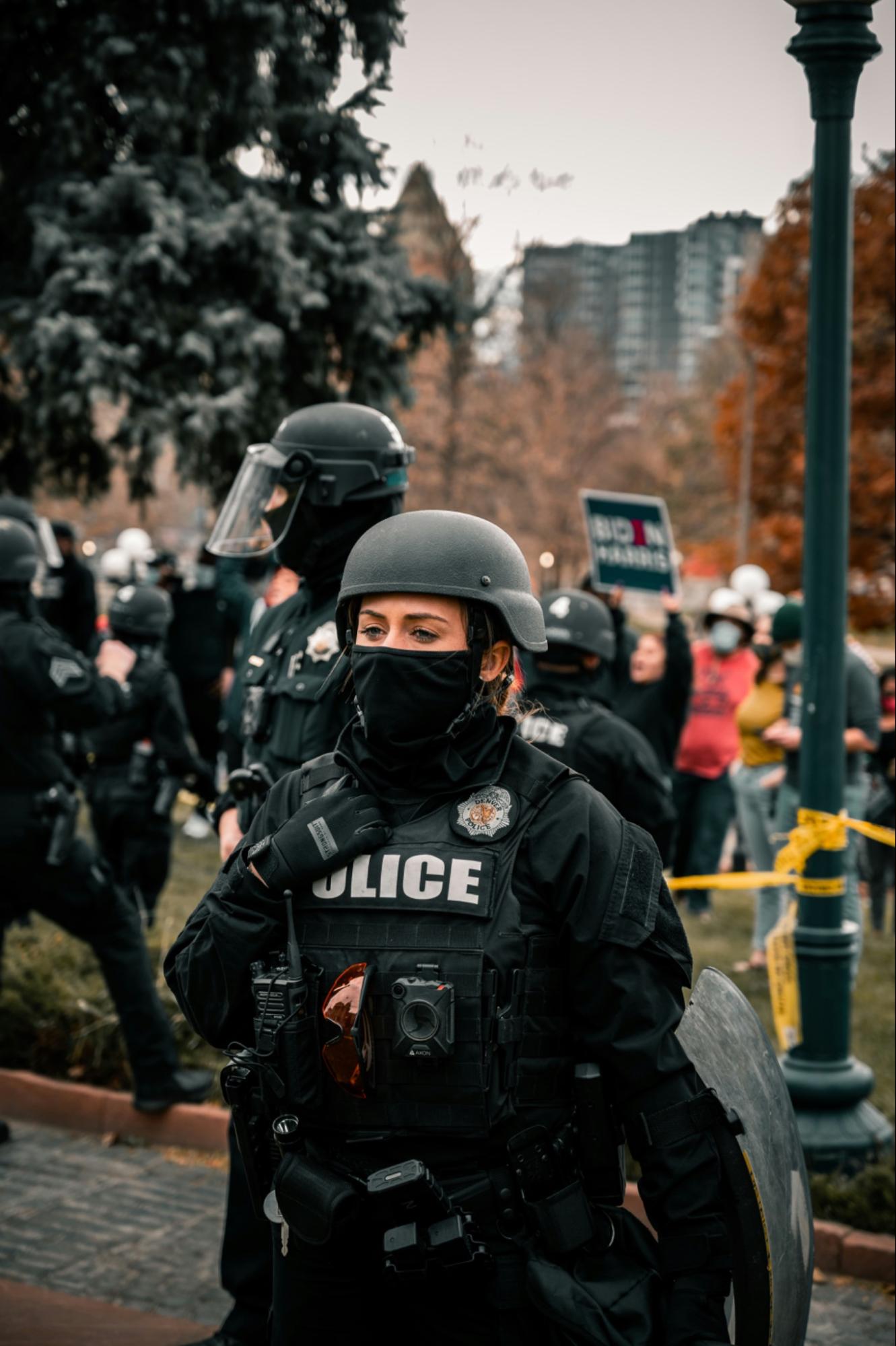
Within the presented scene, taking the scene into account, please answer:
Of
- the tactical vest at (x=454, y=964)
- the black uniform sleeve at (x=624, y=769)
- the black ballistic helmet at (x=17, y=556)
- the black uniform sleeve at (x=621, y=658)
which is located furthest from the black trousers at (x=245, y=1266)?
the black uniform sleeve at (x=621, y=658)

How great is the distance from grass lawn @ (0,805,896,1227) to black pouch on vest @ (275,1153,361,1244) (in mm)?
2743

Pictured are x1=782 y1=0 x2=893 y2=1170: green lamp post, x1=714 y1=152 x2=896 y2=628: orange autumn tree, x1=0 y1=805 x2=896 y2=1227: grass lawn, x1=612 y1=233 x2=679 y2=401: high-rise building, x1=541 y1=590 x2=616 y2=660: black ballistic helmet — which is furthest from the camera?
x1=612 y1=233 x2=679 y2=401: high-rise building

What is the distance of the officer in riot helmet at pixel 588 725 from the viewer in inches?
203

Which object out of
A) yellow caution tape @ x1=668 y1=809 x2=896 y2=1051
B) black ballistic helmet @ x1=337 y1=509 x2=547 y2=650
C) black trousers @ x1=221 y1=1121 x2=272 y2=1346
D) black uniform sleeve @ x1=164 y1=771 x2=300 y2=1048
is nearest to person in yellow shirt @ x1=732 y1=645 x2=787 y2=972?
yellow caution tape @ x1=668 y1=809 x2=896 y2=1051

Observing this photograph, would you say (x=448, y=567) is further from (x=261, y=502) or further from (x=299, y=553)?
(x=261, y=502)

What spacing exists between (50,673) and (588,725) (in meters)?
1.96

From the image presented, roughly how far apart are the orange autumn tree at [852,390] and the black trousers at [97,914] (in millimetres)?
14516

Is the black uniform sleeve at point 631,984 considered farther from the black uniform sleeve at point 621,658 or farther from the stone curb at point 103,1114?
the black uniform sleeve at point 621,658

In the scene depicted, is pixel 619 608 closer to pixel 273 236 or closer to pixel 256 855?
pixel 273 236

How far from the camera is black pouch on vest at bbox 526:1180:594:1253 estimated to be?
2307 millimetres

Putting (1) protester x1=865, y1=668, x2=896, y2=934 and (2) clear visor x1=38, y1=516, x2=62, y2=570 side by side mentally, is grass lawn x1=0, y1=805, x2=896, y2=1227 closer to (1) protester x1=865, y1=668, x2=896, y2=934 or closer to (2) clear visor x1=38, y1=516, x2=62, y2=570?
(1) protester x1=865, y1=668, x2=896, y2=934

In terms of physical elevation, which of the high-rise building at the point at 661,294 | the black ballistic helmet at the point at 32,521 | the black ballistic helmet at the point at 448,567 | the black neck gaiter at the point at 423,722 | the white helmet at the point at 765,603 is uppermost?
the high-rise building at the point at 661,294

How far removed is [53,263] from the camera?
12.2 m

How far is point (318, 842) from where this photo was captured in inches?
95.3
